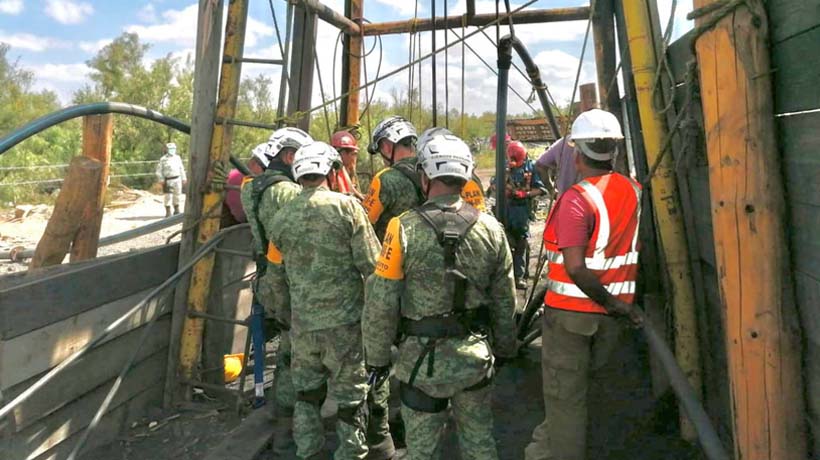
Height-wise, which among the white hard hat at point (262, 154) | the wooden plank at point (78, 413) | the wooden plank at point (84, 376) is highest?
the white hard hat at point (262, 154)

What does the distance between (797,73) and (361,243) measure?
7.84 feet

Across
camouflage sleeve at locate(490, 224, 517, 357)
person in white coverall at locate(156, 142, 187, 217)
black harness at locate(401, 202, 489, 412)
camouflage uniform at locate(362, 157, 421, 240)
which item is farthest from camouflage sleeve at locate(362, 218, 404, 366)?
person in white coverall at locate(156, 142, 187, 217)

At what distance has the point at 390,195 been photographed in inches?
172

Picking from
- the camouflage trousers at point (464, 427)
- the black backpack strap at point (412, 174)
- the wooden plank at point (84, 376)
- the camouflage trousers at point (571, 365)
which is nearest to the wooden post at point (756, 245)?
the camouflage trousers at point (571, 365)

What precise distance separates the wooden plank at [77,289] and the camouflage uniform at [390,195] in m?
1.64

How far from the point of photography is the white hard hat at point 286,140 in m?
4.30

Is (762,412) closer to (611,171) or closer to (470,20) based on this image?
(611,171)

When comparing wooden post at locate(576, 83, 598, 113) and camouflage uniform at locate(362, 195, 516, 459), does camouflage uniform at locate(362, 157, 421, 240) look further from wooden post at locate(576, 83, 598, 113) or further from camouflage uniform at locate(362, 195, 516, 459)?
wooden post at locate(576, 83, 598, 113)

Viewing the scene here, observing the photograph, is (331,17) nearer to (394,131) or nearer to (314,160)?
(394,131)

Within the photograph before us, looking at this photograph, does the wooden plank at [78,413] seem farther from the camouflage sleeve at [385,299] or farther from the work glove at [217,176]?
the camouflage sleeve at [385,299]

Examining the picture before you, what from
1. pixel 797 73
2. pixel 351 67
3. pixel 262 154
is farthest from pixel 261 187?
pixel 351 67

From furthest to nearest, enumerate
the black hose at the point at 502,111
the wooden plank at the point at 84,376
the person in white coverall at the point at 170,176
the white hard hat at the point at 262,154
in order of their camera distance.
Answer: the person in white coverall at the point at 170,176 < the black hose at the point at 502,111 < the white hard hat at the point at 262,154 < the wooden plank at the point at 84,376

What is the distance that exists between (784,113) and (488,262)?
56.9 inches

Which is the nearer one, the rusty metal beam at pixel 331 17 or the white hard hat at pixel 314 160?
the white hard hat at pixel 314 160
